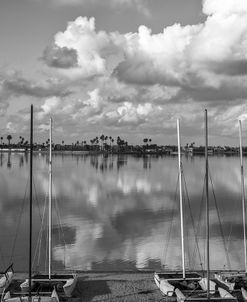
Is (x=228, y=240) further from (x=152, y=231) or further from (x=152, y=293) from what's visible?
(x=152, y=293)

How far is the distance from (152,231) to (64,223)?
12043 millimetres

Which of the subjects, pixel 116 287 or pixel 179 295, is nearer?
pixel 179 295

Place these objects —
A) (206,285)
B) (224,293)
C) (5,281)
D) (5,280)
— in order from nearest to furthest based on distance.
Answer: (224,293) → (206,285) → (5,281) → (5,280)

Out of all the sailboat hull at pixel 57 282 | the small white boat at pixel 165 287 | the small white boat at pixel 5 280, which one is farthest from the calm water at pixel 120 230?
the small white boat at pixel 165 287

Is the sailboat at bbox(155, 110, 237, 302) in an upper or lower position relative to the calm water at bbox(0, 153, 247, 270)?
upper

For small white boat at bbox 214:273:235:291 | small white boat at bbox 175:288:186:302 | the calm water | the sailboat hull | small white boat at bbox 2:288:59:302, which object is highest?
small white boat at bbox 2:288:59:302

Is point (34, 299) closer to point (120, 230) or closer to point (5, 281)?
point (5, 281)

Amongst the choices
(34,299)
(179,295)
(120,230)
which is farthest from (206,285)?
(120,230)

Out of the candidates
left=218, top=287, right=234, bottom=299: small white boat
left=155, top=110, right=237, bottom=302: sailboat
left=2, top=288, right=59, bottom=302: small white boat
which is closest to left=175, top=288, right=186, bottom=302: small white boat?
left=155, top=110, right=237, bottom=302: sailboat

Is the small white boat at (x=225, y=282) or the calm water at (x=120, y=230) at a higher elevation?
the small white boat at (x=225, y=282)

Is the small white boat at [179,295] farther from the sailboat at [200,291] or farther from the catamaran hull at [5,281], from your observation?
the catamaran hull at [5,281]

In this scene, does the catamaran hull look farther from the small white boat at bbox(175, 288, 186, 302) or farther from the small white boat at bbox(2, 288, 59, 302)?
the small white boat at bbox(175, 288, 186, 302)

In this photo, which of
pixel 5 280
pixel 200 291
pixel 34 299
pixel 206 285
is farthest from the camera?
pixel 5 280

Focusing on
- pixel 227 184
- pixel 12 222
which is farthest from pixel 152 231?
pixel 227 184
